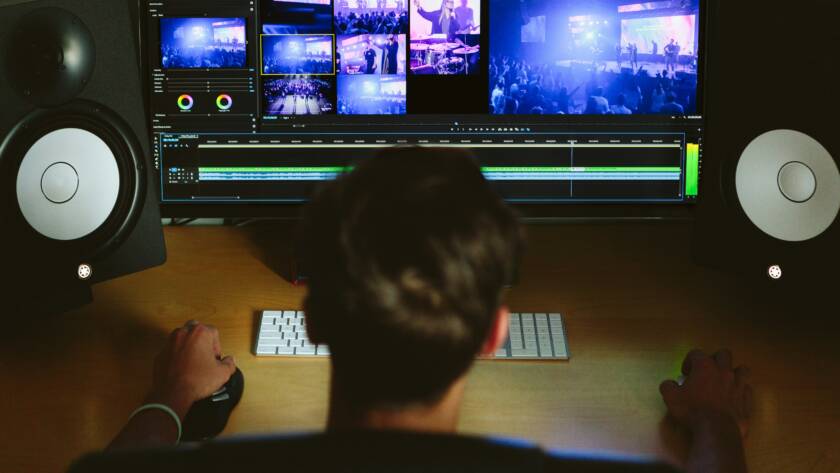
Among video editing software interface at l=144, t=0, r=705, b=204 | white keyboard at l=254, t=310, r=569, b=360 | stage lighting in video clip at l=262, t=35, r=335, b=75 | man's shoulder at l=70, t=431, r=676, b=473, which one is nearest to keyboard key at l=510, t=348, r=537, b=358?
white keyboard at l=254, t=310, r=569, b=360

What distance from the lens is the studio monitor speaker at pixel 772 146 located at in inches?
44.6

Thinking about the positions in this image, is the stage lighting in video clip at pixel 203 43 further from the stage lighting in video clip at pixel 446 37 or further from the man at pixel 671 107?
the man at pixel 671 107

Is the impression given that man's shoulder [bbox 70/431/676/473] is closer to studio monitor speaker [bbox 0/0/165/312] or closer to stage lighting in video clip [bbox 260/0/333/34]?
studio monitor speaker [bbox 0/0/165/312]

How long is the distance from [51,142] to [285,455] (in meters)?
0.85

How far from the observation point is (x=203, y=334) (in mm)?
1086

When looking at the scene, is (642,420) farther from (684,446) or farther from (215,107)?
(215,107)

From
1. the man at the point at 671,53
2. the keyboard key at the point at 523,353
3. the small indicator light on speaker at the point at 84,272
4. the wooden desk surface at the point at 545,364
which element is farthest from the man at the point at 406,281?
the man at the point at 671,53

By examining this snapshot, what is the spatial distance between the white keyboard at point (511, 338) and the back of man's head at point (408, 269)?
553 millimetres

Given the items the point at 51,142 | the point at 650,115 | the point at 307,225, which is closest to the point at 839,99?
the point at 650,115

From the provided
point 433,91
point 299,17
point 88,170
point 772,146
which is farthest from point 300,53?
point 772,146

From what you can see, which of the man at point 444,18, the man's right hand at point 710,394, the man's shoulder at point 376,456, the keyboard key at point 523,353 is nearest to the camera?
the man's shoulder at point 376,456

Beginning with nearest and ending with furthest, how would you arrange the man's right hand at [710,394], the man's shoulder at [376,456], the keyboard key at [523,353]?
the man's shoulder at [376,456] < the man's right hand at [710,394] < the keyboard key at [523,353]

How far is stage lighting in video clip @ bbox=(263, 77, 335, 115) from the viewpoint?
1291mm

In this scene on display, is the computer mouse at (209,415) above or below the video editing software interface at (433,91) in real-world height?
below
